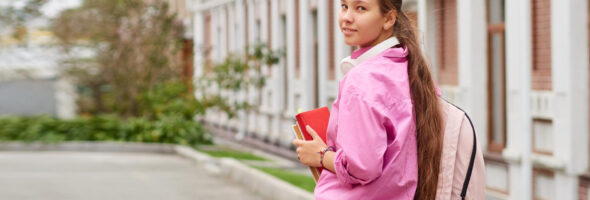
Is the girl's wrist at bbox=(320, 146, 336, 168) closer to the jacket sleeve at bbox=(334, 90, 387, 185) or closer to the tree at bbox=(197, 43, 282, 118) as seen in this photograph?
the jacket sleeve at bbox=(334, 90, 387, 185)

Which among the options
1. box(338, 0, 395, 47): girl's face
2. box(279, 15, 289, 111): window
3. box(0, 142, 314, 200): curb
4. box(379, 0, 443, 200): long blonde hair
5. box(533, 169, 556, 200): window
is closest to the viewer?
box(379, 0, 443, 200): long blonde hair

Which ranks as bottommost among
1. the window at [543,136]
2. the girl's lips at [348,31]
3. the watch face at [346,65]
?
the window at [543,136]

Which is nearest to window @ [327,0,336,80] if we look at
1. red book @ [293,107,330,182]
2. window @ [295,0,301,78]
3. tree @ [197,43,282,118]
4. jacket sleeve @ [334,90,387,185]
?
window @ [295,0,301,78]

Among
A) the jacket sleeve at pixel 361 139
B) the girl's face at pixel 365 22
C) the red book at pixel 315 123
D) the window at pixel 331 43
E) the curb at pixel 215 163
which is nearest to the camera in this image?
the jacket sleeve at pixel 361 139

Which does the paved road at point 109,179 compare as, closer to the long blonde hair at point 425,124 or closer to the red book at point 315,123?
the red book at point 315,123

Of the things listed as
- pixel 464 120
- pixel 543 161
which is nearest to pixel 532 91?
pixel 543 161

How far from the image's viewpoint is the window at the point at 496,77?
39.3ft

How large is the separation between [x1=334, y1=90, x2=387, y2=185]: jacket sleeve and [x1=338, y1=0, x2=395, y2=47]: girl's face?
0.26 metres

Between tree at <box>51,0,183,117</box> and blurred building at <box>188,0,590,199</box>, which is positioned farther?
tree at <box>51,0,183,117</box>

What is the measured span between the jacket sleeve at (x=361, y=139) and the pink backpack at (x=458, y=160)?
238mm

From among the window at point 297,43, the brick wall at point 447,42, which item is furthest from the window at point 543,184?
the window at point 297,43

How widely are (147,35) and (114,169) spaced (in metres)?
9.06

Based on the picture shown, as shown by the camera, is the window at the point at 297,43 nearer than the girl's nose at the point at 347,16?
No

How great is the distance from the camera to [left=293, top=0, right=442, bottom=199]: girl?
289 cm
